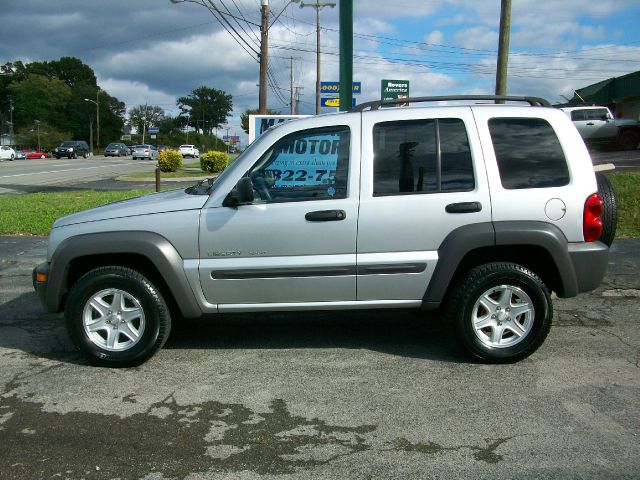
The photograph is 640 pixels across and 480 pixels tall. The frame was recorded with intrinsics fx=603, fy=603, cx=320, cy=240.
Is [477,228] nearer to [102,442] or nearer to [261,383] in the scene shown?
[261,383]

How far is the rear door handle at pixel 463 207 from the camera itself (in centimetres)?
448

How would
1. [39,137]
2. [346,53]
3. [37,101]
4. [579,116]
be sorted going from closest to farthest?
[346,53], [579,116], [39,137], [37,101]

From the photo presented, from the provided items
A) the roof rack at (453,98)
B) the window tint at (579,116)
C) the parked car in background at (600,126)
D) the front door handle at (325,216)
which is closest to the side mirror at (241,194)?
the front door handle at (325,216)

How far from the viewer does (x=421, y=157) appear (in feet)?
15.1

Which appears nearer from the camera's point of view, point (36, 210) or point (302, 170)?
point (302, 170)

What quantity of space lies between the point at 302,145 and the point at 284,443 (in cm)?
235

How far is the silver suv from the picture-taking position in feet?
14.7

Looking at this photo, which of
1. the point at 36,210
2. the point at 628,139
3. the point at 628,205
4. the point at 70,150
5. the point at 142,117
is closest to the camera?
the point at 628,205

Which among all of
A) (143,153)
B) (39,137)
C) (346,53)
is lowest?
(346,53)

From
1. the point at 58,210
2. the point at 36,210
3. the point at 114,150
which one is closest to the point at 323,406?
the point at 58,210

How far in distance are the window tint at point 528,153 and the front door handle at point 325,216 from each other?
1.27m

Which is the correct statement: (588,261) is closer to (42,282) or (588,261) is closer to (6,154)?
(42,282)

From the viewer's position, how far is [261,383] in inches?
170

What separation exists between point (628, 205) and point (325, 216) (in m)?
8.47
